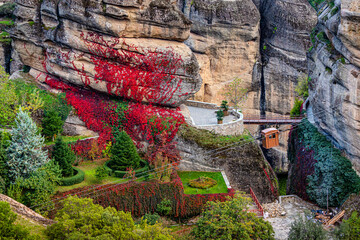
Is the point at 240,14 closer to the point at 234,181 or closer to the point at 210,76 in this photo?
the point at 210,76

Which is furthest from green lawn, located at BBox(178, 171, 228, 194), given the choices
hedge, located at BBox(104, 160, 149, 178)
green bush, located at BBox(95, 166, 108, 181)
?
green bush, located at BBox(95, 166, 108, 181)

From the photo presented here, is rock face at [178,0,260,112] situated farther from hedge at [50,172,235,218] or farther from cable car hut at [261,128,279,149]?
hedge at [50,172,235,218]

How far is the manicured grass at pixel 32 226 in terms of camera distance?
55.0ft

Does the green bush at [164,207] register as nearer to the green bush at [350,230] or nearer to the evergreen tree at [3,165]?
the evergreen tree at [3,165]

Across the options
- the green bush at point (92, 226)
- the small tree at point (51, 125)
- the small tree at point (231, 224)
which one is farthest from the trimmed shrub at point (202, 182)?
the small tree at point (51, 125)

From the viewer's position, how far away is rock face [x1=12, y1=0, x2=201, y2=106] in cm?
2909

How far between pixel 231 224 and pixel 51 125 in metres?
13.7

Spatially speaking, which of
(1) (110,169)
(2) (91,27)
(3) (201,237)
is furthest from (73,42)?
(3) (201,237)

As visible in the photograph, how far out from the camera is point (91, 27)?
29.3 metres

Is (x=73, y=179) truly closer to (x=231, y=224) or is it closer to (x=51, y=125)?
(x=51, y=125)

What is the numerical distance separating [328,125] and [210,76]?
49.2ft

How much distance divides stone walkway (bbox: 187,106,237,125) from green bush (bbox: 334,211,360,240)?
12280mm

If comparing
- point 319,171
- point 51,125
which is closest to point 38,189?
point 51,125

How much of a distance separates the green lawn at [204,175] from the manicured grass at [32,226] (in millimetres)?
10475
